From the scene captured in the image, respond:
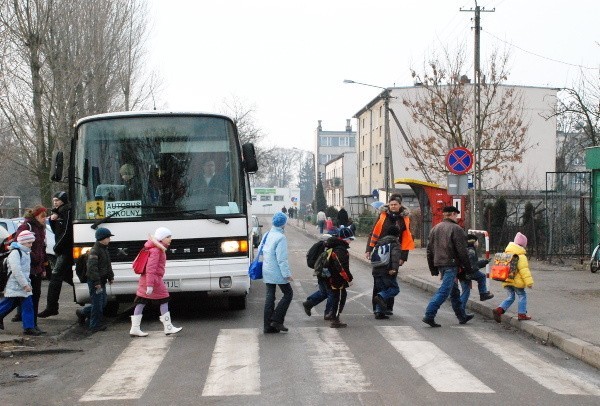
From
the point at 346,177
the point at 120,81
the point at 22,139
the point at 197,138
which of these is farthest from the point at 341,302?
the point at 346,177

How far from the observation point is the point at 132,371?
8094 mm

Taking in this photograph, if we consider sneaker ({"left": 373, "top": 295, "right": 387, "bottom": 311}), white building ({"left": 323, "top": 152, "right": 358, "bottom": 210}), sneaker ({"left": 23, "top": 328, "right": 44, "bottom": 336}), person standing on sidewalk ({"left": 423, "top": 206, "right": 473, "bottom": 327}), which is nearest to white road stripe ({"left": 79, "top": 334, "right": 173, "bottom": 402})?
sneaker ({"left": 23, "top": 328, "right": 44, "bottom": 336})

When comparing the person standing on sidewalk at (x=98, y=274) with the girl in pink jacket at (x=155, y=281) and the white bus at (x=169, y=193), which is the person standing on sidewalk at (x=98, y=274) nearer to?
the white bus at (x=169, y=193)

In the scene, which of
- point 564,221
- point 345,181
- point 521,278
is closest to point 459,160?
point 521,278

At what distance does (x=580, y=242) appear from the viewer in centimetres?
2092

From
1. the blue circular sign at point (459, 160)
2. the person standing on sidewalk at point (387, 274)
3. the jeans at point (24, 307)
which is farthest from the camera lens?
the blue circular sign at point (459, 160)

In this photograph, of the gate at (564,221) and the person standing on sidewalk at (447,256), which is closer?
the person standing on sidewalk at (447,256)

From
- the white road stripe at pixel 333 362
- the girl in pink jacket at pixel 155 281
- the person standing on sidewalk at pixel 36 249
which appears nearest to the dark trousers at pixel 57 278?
the person standing on sidewalk at pixel 36 249

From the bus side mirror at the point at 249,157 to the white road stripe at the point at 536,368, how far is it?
396cm

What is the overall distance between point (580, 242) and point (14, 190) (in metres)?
62.3

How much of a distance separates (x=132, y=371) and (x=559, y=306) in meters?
7.73

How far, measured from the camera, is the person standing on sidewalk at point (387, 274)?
38.8 ft

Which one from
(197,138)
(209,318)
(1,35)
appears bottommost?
(209,318)

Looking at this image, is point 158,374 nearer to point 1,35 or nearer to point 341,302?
point 341,302
